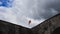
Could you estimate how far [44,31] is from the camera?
10.5 metres

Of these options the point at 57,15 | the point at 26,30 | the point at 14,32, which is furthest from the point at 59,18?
the point at 14,32

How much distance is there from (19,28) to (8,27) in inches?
32.0

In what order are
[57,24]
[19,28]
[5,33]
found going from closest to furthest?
[5,33] < [19,28] < [57,24]

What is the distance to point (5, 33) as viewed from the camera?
905 centimetres

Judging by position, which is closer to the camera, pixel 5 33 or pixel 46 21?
pixel 5 33

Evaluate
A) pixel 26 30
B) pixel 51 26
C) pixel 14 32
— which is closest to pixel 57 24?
pixel 51 26

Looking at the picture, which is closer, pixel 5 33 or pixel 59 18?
pixel 5 33

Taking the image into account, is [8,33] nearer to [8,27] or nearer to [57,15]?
[8,27]

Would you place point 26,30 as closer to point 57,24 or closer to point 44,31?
point 44,31

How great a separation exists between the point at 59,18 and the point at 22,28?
2.69 m

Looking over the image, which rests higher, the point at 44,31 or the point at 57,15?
the point at 57,15

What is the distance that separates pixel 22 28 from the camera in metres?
9.91

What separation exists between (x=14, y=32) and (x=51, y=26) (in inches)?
107

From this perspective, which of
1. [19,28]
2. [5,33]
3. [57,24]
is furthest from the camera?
[57,24]
